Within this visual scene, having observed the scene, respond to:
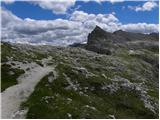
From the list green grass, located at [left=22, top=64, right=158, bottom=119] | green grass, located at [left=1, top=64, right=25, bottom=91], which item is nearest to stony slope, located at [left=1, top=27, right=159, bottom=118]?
green grass, located at [left=22, top=64, right=158, bottom=119]

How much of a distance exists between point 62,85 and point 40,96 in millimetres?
13149

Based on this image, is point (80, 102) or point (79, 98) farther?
point (79, 98)

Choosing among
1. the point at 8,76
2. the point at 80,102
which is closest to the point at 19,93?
the point at 80,102

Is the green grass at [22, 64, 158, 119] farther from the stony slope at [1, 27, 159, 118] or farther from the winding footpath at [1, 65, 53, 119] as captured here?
the winding footpath at [1, 65, 53, 119]

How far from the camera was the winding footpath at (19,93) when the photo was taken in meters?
59.0

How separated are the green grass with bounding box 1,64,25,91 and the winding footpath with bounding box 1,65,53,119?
1.38 m

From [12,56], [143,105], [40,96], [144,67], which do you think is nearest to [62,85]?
[40,96]

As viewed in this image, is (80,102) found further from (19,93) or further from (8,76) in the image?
(8,76)

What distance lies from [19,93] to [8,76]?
1649 centimetres

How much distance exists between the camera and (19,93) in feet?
229

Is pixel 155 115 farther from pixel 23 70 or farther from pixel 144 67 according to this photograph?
pixel 144 67

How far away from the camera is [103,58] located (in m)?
167

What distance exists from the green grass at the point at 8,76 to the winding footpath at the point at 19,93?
138cm

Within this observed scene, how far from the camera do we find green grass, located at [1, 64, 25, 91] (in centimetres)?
7838
